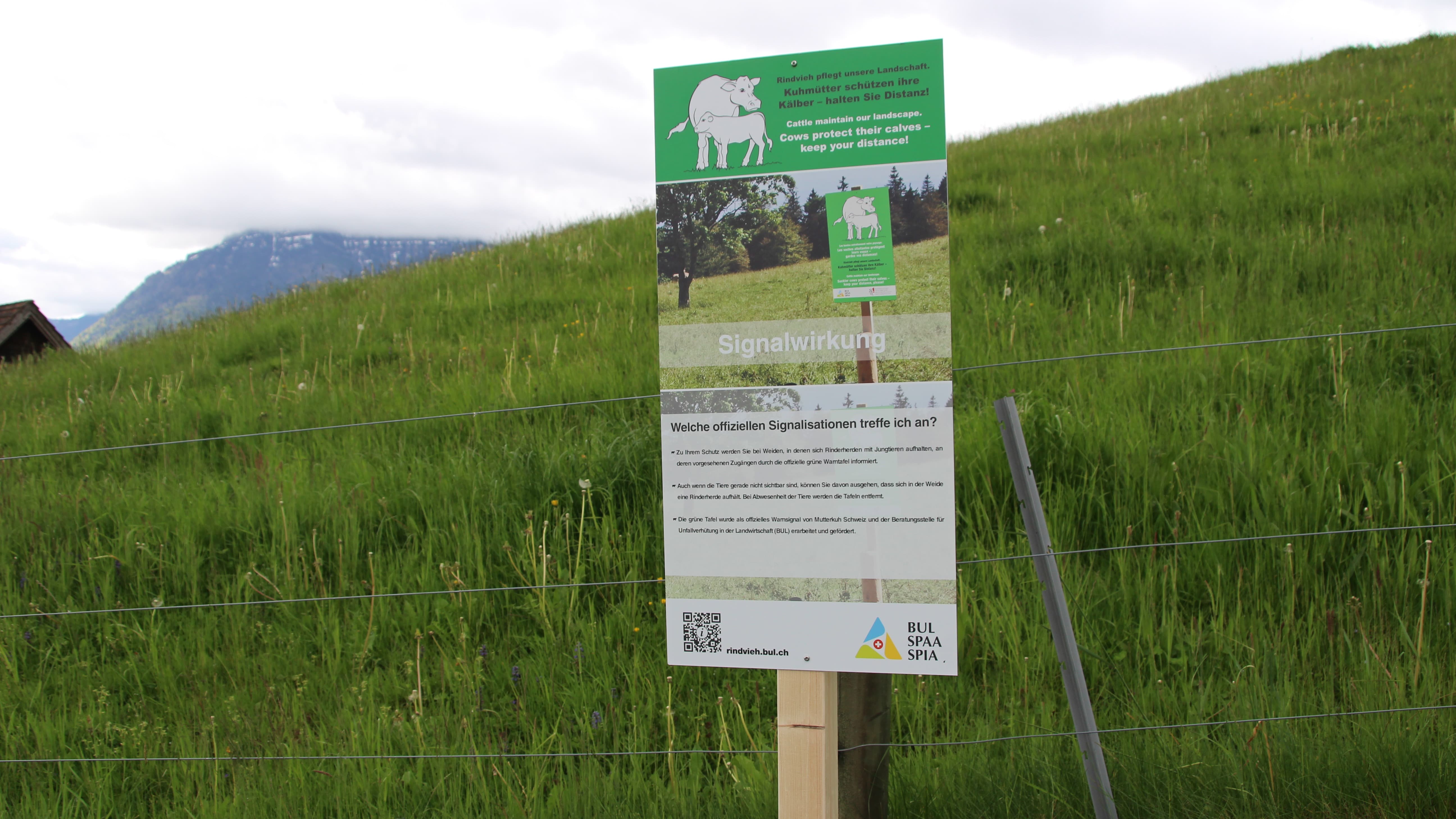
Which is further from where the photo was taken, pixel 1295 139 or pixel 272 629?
pixel 1295 139

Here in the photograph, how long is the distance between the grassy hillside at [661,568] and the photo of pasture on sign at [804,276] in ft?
3.67

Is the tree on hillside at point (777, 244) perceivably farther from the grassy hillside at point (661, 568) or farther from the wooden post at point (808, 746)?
the grassy hillside at point (661, 568)

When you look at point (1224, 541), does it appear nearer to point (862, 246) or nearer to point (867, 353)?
point (867, 353)

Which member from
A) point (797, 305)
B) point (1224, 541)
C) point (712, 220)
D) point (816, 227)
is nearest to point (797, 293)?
point (797, 305)

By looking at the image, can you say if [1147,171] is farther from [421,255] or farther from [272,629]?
[421,255]

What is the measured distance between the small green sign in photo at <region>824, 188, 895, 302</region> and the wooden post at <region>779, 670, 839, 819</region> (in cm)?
87

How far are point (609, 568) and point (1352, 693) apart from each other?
7.71 ft

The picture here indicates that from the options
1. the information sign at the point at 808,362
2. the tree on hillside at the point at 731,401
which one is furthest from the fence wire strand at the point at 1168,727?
the tree on hillside at the point at 731,401

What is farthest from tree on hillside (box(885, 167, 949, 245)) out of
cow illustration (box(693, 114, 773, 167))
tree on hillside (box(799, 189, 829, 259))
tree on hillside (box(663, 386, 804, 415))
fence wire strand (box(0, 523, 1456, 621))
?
fence wire strand (box(0, 523, 1456, 621))

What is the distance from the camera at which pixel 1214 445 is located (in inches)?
109

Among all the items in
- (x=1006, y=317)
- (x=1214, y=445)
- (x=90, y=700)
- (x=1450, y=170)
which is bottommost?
(x=90, y=700)

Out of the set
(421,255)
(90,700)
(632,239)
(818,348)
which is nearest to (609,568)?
(818,348)

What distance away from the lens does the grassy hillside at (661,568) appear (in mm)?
2076

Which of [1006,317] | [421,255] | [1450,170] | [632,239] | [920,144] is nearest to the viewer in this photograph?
[920,144]
